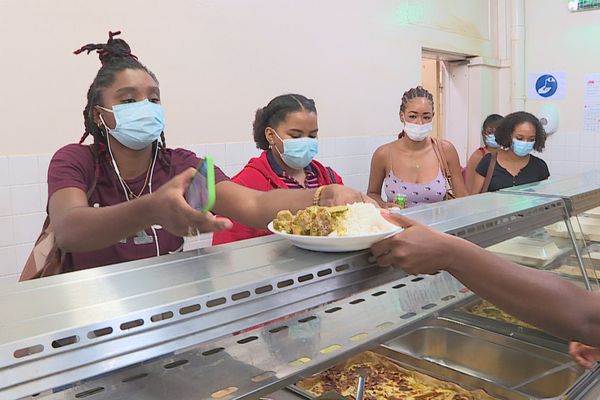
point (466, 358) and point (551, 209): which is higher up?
point (551, 209)

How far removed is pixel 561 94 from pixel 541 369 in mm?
5107

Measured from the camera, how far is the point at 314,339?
1.23 metres

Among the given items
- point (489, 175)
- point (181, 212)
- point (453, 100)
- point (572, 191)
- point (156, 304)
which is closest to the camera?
point (156, 304)

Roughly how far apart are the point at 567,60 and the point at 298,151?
15.6ft

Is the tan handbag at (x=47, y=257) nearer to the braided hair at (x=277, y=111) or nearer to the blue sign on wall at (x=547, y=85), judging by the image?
the braided hair at (x=277, y=111)

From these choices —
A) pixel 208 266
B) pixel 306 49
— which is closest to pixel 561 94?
pixel 306 49

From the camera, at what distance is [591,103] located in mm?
5695

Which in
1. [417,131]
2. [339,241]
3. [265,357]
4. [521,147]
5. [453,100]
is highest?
[453,100]

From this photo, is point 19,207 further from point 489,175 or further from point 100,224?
point 489,175

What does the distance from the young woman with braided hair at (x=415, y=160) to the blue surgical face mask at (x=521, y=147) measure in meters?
0.42

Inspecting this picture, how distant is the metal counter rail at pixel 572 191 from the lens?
194 centimetres

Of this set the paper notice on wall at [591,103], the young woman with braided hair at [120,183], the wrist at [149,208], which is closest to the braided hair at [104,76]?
the young woman with braided hair at [120,183]

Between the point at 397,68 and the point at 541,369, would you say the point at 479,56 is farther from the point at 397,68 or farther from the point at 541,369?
the point at 541,369

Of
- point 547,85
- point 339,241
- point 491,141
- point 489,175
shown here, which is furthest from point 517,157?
point 339,241
